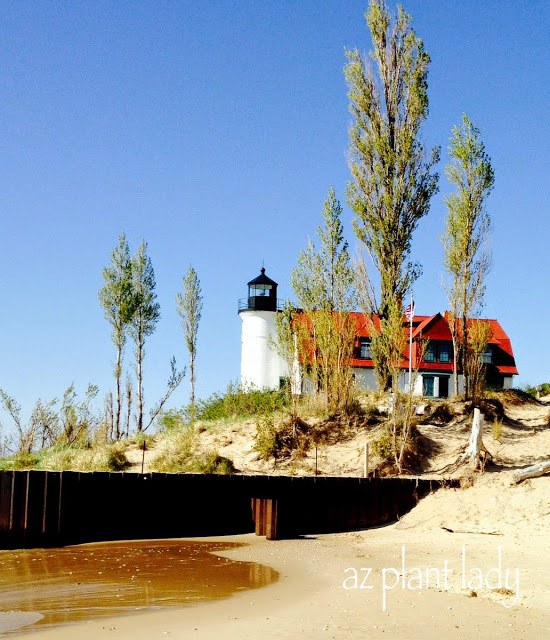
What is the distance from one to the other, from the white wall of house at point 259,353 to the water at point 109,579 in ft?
80.2

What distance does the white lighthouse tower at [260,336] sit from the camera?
127 feet

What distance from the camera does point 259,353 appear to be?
39.2 meters

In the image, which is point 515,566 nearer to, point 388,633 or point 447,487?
point 388,633

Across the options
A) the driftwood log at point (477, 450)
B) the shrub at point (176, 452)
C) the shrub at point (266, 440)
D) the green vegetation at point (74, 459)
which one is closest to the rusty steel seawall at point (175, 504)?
the driftwood log at point (477, 450)

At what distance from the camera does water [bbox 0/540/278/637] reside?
849 centimetres

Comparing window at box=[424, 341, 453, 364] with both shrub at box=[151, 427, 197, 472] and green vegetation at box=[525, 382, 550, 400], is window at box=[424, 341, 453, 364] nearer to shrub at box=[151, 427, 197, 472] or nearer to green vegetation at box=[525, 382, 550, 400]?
green vegetation at box=[525, 382, 550, 400]

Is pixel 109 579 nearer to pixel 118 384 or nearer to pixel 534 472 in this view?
pixel 534 472

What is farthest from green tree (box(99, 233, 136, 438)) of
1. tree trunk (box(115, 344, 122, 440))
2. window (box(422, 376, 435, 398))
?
window (box(422, 376, 435, 398))

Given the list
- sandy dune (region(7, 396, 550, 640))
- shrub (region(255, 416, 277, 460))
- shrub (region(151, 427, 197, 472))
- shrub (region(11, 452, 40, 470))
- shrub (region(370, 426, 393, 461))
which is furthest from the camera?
shrub (region(11, 452, 40, 470))

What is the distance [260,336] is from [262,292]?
2534 mm

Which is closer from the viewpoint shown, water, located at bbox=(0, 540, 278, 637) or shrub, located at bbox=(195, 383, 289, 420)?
water, located at bbox=(0, 540, 278, 637)

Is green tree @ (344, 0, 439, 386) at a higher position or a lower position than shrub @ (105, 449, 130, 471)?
higher

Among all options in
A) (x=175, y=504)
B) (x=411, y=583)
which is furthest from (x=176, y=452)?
(x=411, y=583)

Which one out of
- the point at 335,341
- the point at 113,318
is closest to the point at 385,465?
the point at 335,341
